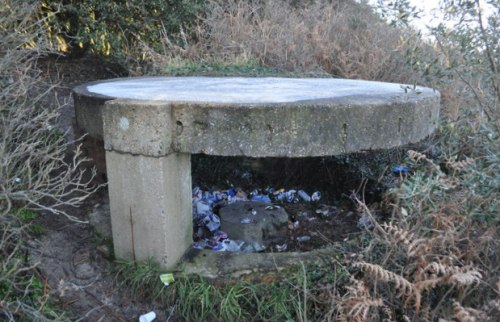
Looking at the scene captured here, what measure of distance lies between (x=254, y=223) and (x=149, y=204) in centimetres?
101

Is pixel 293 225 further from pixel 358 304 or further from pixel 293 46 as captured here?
pixel 293 46

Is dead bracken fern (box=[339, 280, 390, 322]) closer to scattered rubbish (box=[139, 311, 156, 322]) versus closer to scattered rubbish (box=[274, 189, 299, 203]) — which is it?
scattered rubbish (box=[139, 311, 156, 322])

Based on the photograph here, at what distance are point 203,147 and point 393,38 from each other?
539cm

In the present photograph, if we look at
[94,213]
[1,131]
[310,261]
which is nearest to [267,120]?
[310,261]

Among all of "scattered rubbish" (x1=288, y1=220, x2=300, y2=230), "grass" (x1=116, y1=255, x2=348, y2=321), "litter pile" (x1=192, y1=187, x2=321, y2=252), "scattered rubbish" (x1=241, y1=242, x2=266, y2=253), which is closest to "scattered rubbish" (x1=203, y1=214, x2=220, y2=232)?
"litter pile" (x1=192, y1=187, x2=321, y2=252)

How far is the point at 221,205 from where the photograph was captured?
375cm

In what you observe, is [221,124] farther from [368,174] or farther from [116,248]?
[368,174]

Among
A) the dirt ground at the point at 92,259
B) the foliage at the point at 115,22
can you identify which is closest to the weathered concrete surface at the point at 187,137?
the dirt ground at the point at 92,259

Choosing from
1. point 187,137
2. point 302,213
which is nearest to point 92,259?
point 187,137

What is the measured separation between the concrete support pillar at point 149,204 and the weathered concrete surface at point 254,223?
0.63 metres

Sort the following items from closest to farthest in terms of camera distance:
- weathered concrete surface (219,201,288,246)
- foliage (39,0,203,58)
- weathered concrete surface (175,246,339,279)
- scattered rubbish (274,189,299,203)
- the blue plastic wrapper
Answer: weathered concrete surface (175,246,339,279) → weathered concrete surface (219,201,288,246) → the blue plastic wrapper → scattered rubbish (274,189,299,203) → foliage (39,0,203,58)

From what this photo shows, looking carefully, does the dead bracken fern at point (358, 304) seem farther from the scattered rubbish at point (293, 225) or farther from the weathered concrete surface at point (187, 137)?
the scattered rubbish at point (293, 225)

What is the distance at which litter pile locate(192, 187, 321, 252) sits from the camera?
126 inches

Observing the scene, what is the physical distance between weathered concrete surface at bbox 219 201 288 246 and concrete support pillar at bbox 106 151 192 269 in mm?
628
